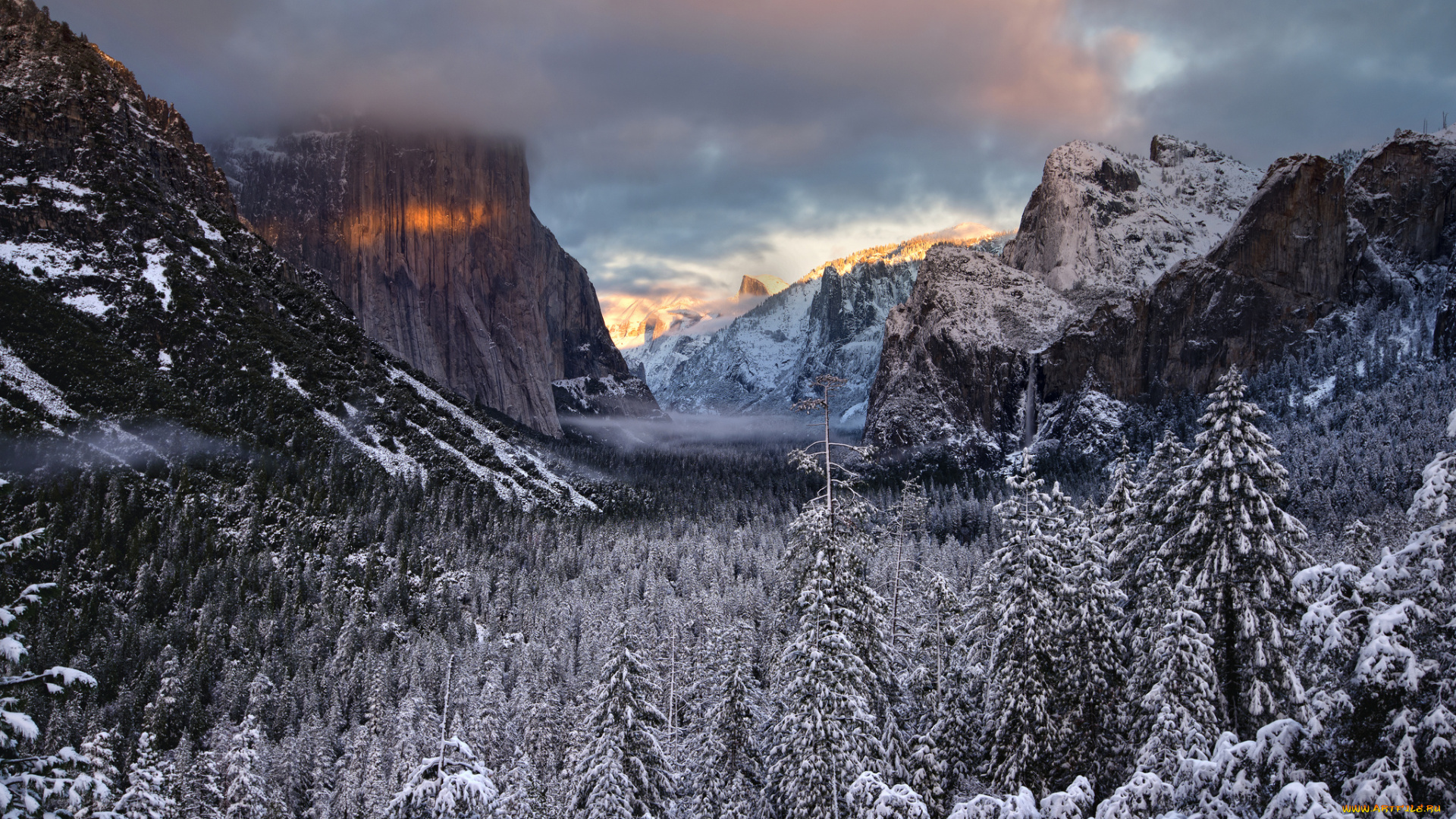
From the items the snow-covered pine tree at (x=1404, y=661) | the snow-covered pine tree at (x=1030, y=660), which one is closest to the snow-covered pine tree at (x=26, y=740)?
the snow-covered pine tree at (x=1404, y=661)

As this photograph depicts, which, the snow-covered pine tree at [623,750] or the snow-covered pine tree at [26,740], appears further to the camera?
the snow-covered pine tree at [623,750]

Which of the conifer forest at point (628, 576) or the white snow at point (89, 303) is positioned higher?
the white snow at point (89, 303)

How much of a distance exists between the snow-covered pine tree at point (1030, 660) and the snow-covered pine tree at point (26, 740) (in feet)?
59.8

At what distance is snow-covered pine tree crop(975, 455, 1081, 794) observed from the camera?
19.0 metres

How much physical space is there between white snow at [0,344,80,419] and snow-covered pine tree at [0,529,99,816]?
125290mm

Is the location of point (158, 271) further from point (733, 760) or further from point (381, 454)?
point (733, 760)

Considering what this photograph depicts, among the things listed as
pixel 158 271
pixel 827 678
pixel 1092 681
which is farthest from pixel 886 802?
pixel 158 271

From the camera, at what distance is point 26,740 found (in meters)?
10.2

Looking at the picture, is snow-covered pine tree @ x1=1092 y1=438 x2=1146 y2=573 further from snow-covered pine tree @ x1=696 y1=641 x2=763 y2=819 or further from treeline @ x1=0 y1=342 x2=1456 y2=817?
snow-covered pine tree @ x1=696 y1=641 x2=763 y2=819

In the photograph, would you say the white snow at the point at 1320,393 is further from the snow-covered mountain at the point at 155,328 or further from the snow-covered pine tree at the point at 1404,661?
the snow-covered pine tree at the point at 1404,661

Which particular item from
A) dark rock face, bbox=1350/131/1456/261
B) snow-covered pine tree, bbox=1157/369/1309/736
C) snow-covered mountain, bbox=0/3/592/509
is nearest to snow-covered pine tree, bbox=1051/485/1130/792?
snow-covered pine tree, bbox=1157/369/1309/736

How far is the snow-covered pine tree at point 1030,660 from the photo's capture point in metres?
19.0

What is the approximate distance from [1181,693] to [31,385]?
141309 mm

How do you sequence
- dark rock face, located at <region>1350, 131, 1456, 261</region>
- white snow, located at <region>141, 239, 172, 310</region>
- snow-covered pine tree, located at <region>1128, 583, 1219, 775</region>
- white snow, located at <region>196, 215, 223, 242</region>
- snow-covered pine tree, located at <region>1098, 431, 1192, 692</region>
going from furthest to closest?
dark rock face, located at <region>1350, 131, 1456, 261</region>
white snow, located at <region>196, 215, 223, 242</region>
white snow, located at <region>141, 239, 172, 310</region>
snow-covered pine tree, located at <region>1098, 431, 1192, 692</region>
snow-covered pine tree, located at <region>1128, 583, 1219, 775</region>
